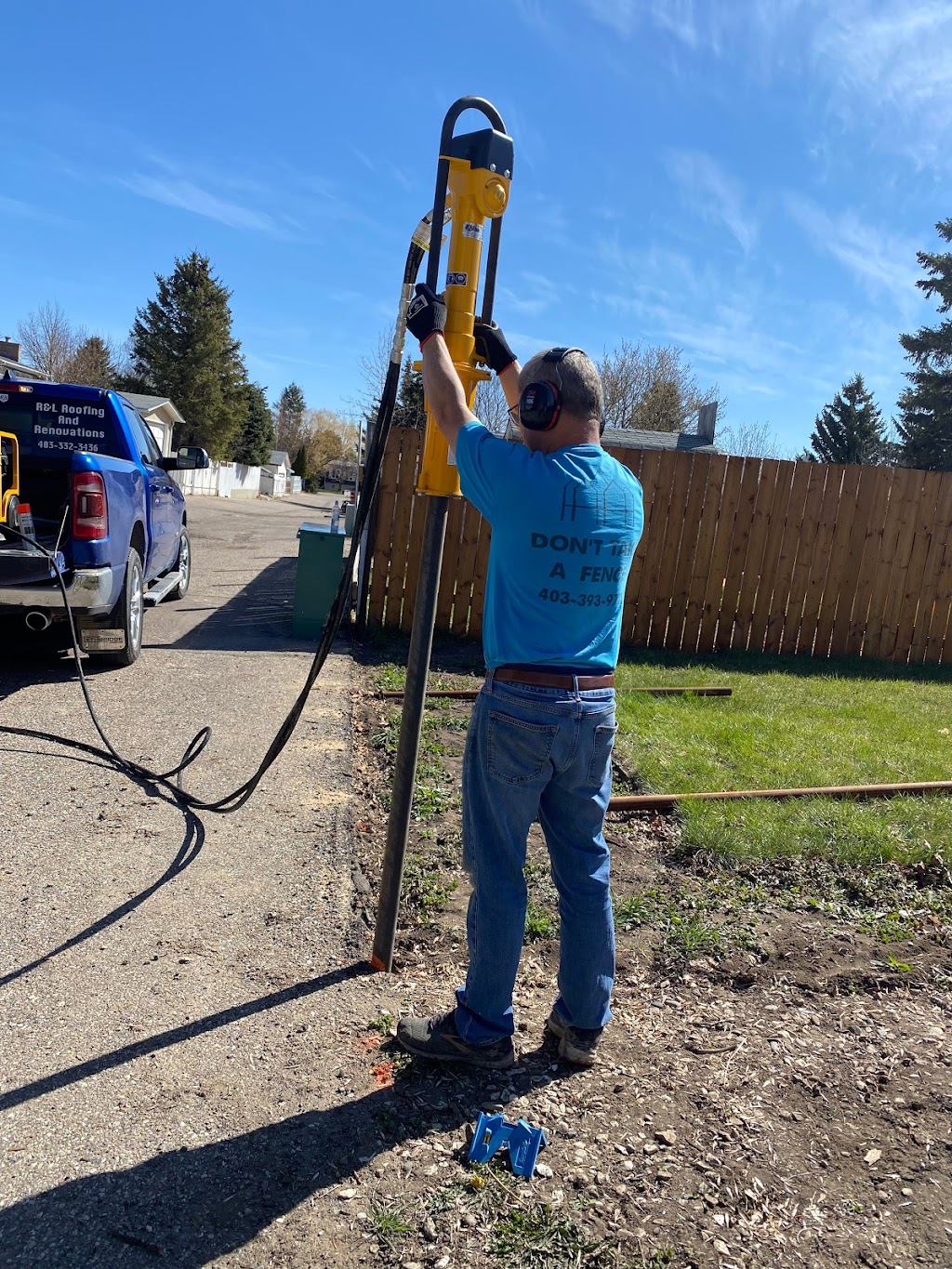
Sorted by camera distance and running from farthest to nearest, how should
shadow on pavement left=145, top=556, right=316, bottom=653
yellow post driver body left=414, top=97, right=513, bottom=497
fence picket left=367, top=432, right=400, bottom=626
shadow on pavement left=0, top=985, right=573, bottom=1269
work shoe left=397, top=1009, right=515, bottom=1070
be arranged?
1. fence picket left=367, top=432, right=400, bottom=626
2. shadow on pavement left=145, top=556, right=316, bottom=653
3. yellow post driver body left=414, top=97, right=513, bottom=497
4. work shoe left=397, top=1009, right=515, bottom=1070
5. shadow on pavement left=0, top=985, right=573, bottom=1269

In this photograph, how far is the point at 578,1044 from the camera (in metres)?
2.72

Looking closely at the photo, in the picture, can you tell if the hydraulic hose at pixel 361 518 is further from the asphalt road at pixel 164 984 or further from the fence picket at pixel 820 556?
the fence picket at pixel 820 556

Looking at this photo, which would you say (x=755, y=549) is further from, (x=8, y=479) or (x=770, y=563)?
(x=8, y=479)

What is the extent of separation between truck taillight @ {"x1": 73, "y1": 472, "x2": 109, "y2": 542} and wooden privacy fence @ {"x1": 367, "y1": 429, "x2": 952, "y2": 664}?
3.41 m

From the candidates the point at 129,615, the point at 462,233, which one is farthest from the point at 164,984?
the point at 129,615

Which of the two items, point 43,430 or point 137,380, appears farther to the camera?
point 137,380

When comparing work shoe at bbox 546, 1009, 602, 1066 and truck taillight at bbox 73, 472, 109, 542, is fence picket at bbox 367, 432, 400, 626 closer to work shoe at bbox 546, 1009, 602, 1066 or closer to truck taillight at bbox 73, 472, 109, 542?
truck taillight at bbox 73, 472, 109, 542

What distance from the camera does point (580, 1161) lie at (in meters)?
2.36

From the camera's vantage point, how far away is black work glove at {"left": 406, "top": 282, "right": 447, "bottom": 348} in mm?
2662

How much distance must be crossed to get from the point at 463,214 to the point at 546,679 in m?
1.55

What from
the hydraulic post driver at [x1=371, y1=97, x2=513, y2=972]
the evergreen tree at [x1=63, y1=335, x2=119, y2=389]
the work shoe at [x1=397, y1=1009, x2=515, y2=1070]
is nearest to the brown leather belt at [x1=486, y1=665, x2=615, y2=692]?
the hydraulic post driver at [x1=371, y1=97, x2=513, y2=972]

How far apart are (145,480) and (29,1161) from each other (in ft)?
20.9

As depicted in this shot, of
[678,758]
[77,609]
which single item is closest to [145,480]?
[77,609]

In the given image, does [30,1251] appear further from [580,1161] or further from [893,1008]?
[893,1008]
